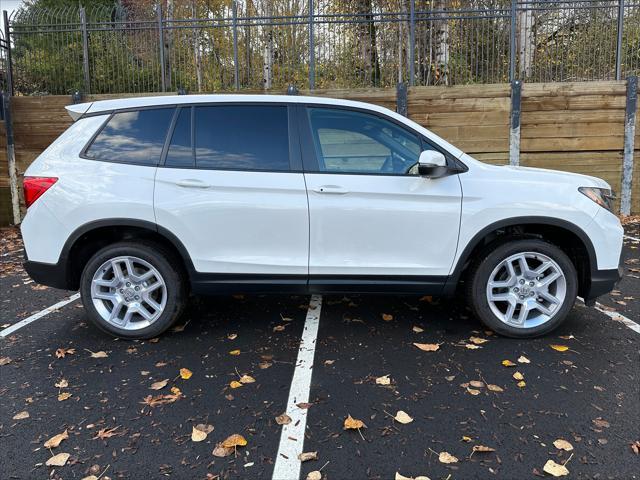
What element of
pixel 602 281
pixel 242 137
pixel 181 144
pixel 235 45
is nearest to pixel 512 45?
pixel 235 45

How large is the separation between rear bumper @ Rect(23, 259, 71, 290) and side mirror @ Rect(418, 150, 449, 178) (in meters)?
2.84

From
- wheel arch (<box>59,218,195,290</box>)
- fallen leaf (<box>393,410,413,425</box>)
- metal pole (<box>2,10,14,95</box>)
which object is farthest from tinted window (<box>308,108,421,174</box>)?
metal pole (<box>2,10,14,95</box>)

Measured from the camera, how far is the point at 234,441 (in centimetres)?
274

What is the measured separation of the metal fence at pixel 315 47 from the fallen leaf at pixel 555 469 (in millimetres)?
9188

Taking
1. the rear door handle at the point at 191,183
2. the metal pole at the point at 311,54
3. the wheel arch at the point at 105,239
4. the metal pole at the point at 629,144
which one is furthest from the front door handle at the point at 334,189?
the metal pole at the point at 629,144

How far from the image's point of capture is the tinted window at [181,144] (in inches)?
160

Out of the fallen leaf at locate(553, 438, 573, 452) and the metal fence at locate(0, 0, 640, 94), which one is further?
the metal fence at locate(0, 0, 640, 94)

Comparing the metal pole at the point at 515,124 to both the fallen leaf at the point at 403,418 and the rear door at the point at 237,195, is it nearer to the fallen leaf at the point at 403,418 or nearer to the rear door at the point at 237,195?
the rear door at the point at 237,195

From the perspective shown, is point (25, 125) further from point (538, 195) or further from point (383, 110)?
point (538, 195)

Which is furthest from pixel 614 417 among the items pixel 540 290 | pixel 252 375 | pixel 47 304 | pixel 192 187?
pixel 47 304

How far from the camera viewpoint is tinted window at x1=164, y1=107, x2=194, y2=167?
405 cm

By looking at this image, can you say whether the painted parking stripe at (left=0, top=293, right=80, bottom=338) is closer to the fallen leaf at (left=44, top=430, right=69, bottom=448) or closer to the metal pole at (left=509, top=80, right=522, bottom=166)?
the fallen leaf at (left=44, top=430, right=69, bottom=448)

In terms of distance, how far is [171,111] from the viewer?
4.17m

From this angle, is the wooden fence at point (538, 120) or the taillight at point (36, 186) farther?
the wooden fence at point (538, 120)
